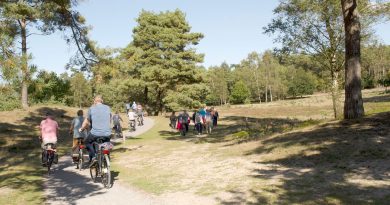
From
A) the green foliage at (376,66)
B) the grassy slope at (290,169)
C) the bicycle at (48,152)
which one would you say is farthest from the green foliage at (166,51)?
the green foliage at (376,66)

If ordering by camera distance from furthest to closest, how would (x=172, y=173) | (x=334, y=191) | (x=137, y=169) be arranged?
(x=137, y=169)
(x=172, y=173)
(x=334, y=191)

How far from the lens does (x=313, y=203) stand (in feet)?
22.5

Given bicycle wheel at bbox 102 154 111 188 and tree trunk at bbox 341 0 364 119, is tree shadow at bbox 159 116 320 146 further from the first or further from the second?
bicycle wheel at bbox 102 154 111 188

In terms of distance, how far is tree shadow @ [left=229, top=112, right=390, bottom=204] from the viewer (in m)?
7.34

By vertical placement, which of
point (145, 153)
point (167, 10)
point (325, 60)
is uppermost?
point (167, 10)

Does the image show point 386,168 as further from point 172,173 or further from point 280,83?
point 280,83

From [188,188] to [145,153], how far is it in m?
8.19

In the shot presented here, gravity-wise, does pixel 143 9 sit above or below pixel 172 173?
above

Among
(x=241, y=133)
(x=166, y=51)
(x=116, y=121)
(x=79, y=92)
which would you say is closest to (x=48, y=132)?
(x=241, y=133)

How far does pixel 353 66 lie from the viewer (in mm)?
14172

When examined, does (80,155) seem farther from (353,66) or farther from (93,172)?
(353,66)

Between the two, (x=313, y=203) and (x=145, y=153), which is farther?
(x=145, y=153)

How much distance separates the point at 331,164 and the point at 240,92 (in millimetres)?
99623

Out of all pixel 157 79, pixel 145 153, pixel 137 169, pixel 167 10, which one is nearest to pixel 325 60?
pixel 145 153
